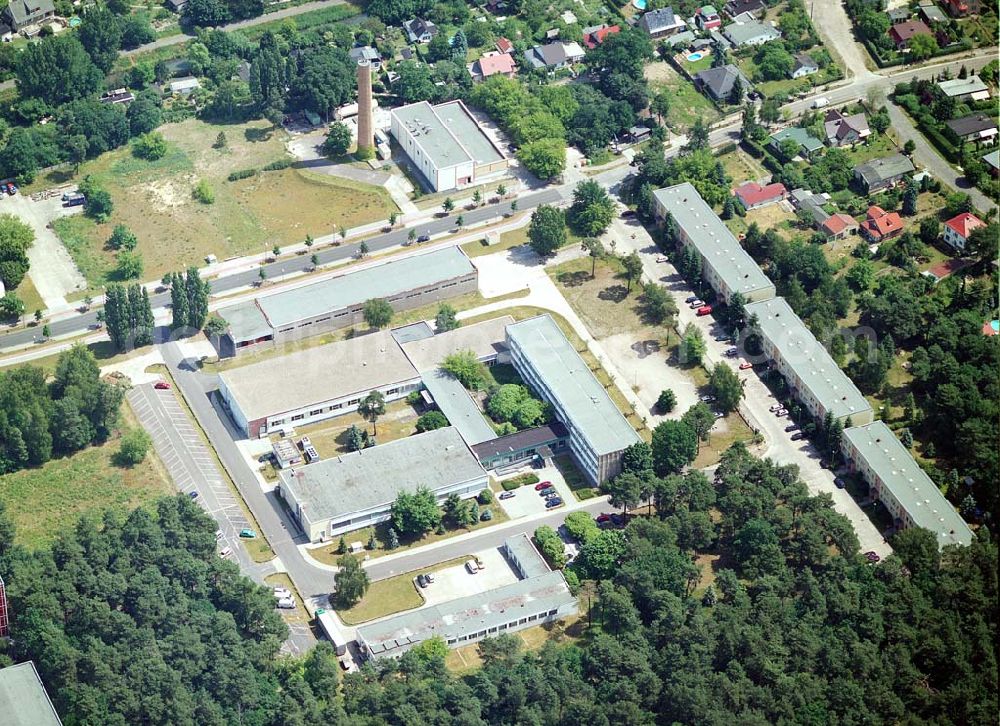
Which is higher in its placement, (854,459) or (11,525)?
(11,525)

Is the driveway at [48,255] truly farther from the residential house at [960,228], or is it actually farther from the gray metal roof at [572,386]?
the residential house at [960,228]

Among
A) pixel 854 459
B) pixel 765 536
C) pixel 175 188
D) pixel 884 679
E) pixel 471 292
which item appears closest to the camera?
pixel 884 679

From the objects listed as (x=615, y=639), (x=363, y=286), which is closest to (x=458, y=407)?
(x=363, y=286)

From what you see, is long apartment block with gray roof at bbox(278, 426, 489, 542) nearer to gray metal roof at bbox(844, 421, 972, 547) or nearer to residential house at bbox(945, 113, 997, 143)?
gray metal roof at bbox(844, 421, 972, 547)

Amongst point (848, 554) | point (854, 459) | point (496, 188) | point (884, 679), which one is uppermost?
point (496, 188)

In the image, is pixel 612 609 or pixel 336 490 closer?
pixel 612 609

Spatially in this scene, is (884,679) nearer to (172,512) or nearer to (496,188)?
(172,512)

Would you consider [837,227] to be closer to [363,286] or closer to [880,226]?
[880,226]

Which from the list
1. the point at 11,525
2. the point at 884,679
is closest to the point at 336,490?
the point at 11,525
